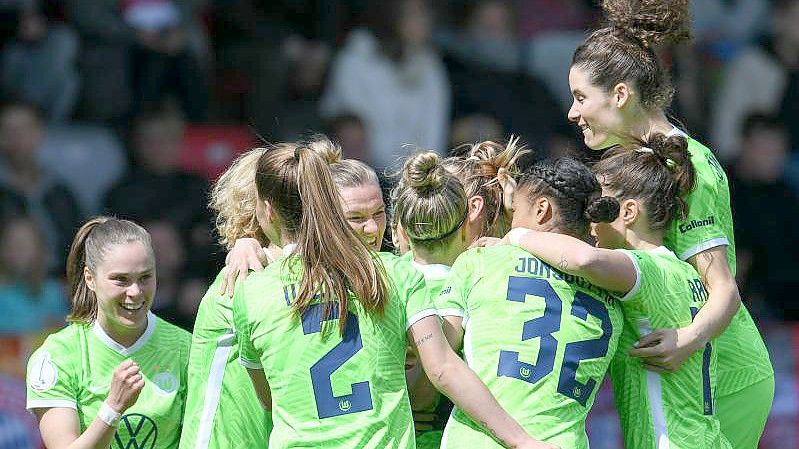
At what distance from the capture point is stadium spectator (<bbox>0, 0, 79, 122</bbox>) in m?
8.86

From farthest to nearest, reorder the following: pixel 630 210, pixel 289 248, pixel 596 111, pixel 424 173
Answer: pixel 596 111 < pixel 630 210 < pixel 424 173 < pixel 289 248

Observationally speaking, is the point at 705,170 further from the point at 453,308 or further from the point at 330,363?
the point at 330,363

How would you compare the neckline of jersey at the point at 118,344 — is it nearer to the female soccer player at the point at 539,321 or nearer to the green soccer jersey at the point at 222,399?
the green soccer jersey at the point at 222,399

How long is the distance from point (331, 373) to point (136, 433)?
1.04 meters

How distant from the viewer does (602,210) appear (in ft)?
13.1

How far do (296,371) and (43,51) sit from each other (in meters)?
5.65

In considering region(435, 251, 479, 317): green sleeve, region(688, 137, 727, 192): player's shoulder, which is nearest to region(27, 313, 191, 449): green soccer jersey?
region(435, 251, 479, 317): green sleeve

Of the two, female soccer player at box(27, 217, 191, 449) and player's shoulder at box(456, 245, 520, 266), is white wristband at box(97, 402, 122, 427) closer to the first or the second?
female soccer player at box(27, 217, 191, 449)

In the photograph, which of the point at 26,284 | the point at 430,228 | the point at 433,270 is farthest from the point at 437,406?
the point at 26,284

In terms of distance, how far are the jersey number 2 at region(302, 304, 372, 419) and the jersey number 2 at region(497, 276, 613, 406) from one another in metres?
0.40

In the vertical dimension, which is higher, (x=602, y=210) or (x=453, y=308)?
(x=602, y=210)

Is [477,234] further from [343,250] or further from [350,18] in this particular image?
[350,18]

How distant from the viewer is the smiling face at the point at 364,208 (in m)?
4.37

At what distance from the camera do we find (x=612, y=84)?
4.50 m
